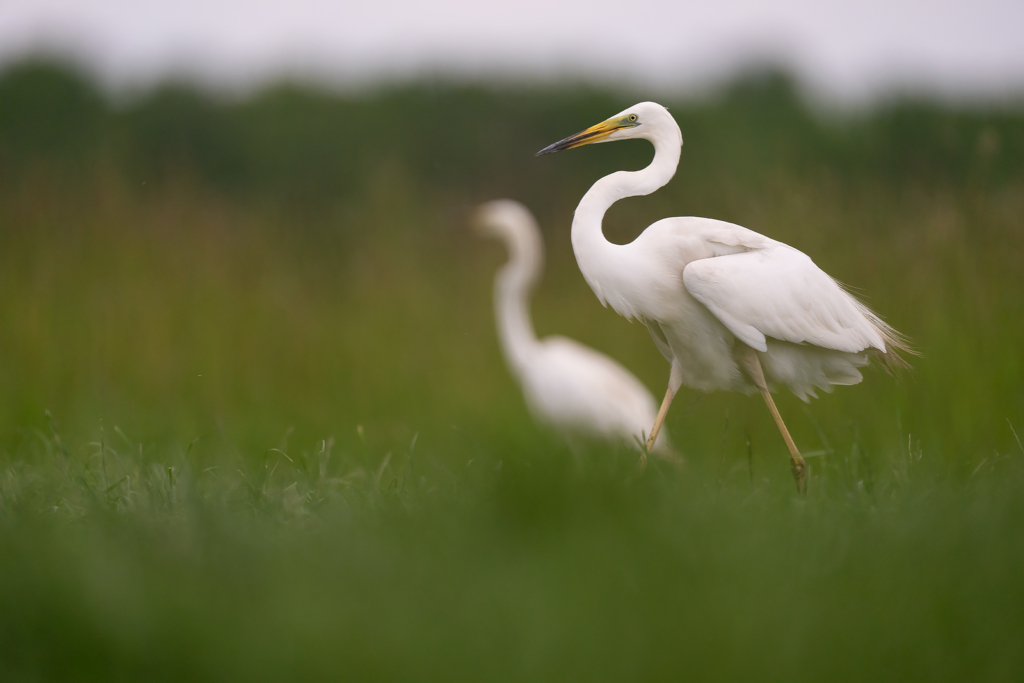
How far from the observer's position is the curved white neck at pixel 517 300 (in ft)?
18.2

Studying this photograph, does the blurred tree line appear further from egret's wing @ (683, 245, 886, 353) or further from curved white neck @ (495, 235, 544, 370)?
egret's wing @ (683, 245, 886, 353)

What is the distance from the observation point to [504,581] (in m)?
1.43

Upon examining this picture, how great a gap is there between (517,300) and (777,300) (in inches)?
117

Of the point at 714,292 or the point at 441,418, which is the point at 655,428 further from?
the point at 441,418

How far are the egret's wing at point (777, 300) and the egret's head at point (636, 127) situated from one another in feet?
1.64

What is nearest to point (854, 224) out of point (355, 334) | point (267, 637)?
point (355, 334)

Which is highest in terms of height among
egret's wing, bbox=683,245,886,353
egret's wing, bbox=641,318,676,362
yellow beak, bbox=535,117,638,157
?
yellow beak, bbox=535,117,638,157

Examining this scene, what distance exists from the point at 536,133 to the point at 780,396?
510 cm

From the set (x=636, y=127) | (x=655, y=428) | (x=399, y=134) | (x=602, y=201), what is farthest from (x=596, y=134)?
(x=399, y=134)

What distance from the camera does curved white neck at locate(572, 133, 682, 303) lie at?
9.21 ft

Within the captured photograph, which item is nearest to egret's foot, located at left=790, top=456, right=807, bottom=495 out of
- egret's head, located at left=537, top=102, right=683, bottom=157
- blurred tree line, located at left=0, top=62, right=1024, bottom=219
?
egret's head, located at left=537, top=102, right=683, bottom=157

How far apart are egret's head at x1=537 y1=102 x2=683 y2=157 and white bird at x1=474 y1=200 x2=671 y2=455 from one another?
6.22 feet

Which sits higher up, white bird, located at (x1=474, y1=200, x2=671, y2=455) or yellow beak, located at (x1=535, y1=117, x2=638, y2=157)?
yellow beak, located at (x1=535, y1=117, x2=638, y2=157)

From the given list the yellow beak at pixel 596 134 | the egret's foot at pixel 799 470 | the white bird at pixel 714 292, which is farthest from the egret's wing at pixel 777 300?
the yellow beak at pixel 596 134
